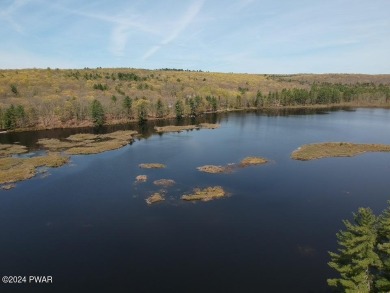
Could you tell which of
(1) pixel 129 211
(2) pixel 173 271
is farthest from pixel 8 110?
(2) pixel 173 271

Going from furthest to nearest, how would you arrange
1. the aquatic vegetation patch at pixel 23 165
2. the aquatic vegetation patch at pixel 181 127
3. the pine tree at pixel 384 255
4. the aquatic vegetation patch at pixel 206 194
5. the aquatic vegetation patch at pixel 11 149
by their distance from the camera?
1. the aquatic vegetation patch at pixel 181 127
2. the aquatic vegetation patch at pixel 11 149
3. the aquatic vegetation patch at pixel 23 165
4. the aquatic vegetation patch at pixel 206 194
5. the pine tree at pixel 384 255

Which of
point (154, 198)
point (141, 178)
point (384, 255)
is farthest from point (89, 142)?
point (384, 255)

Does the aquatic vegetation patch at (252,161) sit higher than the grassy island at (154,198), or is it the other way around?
the aquatic vegetation patch at (252,161)

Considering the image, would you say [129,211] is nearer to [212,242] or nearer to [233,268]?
[212,242]

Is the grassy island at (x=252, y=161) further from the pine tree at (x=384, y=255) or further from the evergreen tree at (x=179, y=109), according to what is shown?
the evergreen tree at (x=179, y=109)

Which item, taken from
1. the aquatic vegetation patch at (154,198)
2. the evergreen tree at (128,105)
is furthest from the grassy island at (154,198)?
the evergreen tree at (128,105)

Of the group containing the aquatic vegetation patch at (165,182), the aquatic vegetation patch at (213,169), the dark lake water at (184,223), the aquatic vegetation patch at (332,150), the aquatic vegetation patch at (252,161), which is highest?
the aquatic vegetation patch at (332,150)
